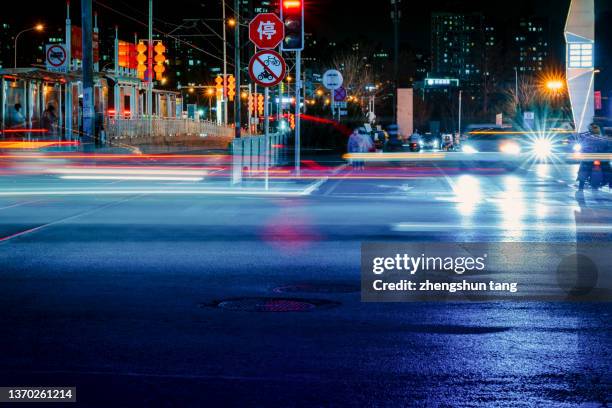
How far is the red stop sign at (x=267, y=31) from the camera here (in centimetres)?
2539

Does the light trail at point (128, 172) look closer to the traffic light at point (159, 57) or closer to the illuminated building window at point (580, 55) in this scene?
the traffic light at point (159, 57)

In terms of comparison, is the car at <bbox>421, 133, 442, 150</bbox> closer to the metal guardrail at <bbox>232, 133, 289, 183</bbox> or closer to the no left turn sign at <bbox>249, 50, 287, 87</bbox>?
the metal guardrail at <bbox>232, 133, 289, 183</bbox>

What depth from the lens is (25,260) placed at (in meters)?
12.7

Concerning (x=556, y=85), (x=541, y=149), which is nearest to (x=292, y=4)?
(x=541, y=149)

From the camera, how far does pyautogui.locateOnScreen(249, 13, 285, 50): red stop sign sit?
25391 mm

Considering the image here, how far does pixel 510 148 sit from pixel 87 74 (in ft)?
55.0

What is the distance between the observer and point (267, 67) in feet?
79.5

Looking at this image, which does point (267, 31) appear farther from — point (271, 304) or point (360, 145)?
point (271, 304)

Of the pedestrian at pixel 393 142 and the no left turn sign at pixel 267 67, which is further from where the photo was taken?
the pedestrian at pixel 393 142

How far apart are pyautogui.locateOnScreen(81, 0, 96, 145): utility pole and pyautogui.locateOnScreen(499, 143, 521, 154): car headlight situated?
53.0 ft

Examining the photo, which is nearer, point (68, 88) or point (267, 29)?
point (267, 29)

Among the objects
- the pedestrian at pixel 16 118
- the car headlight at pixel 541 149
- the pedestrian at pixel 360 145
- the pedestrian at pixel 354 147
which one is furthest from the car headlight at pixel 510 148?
the pedestrian at pixel 16 118

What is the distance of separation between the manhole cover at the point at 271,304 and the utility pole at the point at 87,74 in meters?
29.7

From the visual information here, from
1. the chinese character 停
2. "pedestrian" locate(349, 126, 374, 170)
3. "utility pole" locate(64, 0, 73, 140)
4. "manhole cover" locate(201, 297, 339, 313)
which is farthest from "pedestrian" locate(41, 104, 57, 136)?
"manhole cover" locate(201, 297, 339, 313)
